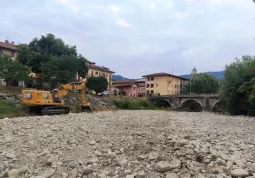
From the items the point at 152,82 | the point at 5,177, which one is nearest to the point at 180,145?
the point at 5,177

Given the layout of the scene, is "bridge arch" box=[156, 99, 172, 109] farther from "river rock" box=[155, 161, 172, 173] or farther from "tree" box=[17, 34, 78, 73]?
"river rock" box=[155, 161, 172, 173]

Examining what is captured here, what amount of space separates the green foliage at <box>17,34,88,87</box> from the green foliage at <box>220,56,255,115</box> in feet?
78.8

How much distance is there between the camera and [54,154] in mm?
9891

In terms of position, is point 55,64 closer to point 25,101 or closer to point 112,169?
point 25,101

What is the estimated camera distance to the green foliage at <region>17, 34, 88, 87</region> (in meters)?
39.0

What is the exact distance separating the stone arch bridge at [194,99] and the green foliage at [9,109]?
46.3 m

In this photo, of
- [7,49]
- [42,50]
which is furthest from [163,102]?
[7,49]

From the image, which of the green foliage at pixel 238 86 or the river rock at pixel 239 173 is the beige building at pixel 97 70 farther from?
the river rock at pixel 239 173

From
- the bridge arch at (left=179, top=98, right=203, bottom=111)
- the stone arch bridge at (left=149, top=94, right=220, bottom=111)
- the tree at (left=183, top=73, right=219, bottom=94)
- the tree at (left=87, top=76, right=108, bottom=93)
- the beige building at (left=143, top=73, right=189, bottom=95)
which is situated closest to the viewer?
the tree at (left=87, top=76, right=108, bottom=93)

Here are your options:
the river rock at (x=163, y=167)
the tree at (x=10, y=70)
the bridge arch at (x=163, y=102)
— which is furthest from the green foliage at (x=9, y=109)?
the bridge arch at (x=163, y=102)

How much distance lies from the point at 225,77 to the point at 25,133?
33624 millimetres

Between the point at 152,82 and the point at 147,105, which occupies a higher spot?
the point at 152,82

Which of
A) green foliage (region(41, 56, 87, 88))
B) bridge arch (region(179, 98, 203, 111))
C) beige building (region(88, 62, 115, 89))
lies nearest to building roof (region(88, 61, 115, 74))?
beige building (region(88, 62, 115, 89))

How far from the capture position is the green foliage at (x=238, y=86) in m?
38.0
